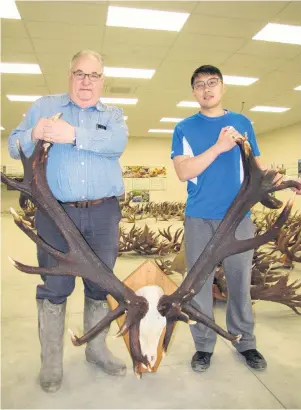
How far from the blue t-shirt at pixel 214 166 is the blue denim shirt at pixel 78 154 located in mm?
520

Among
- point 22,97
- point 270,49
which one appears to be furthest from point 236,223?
point 22,97

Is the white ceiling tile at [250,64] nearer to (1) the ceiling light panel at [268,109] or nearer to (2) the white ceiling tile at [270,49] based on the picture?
(2) the white ceiling tile at [270,49]

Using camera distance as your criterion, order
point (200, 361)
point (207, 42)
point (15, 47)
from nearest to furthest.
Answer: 1. point (200, 361)
2. point (207, 42)
3. point (15, 47)

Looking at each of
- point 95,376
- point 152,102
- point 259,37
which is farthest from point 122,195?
point 152,102

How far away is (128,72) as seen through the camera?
8945 millimetres

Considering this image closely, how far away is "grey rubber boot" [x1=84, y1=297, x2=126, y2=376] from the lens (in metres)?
2.39

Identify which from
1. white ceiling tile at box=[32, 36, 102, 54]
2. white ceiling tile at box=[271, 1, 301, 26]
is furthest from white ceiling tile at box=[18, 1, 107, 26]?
white ceiling tile at box=[271, 1, 301, 26]

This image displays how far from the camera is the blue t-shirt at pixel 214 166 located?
2479mm

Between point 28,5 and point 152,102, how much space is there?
710 centimetres

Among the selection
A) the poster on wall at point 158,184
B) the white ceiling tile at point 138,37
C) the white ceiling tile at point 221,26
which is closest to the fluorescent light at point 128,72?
the white ceiling tile at point 138,37

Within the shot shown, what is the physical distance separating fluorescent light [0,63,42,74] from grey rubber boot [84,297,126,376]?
733 cm

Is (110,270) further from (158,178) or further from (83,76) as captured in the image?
(158,178)

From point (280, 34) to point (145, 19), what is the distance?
2.51m

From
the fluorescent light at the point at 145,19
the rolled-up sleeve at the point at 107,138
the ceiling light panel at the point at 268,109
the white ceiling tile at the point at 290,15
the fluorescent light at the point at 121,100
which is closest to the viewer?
the rolled-up sleeve at the point at 107,138
